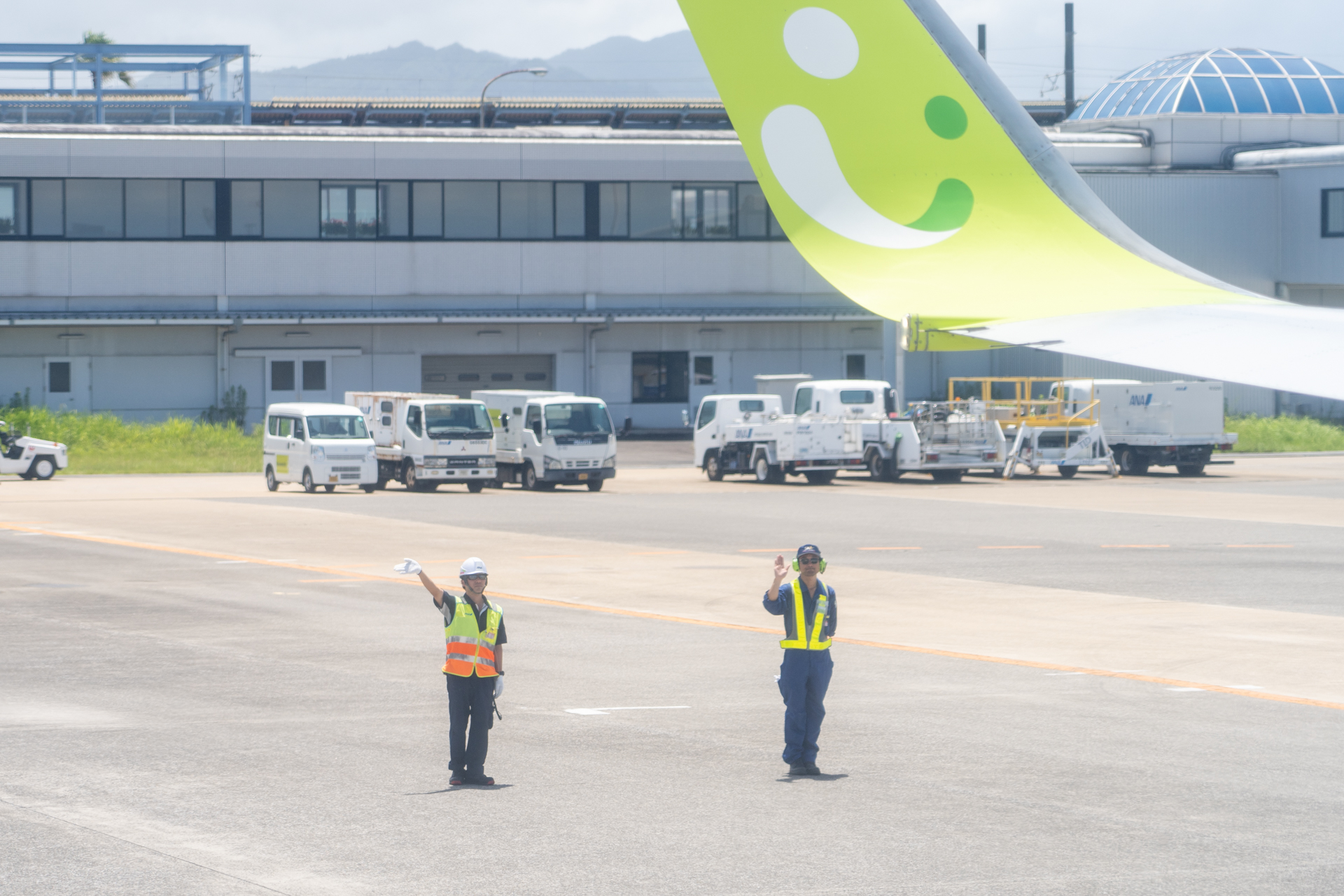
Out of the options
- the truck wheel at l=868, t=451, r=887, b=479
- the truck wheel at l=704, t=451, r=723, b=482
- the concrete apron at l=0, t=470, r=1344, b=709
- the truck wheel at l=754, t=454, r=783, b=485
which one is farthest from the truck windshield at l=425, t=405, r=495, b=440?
the truck wheel at l=868, t=451, r=887, b=479

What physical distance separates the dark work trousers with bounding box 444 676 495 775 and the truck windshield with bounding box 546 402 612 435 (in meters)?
33.2

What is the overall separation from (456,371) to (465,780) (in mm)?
54867

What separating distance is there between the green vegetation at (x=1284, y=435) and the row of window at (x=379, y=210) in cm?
2048

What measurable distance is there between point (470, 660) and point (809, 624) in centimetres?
261

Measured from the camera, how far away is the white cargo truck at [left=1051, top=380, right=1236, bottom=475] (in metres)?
50.4

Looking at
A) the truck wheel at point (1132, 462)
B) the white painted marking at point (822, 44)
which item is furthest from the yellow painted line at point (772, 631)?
the truck wheel at point (1132, 462)

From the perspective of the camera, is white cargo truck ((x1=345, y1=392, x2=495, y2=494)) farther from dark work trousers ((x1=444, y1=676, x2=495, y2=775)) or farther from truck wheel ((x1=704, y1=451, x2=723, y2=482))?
dark work trousers ((x1=444, y1=676, x2=495, y2=775))

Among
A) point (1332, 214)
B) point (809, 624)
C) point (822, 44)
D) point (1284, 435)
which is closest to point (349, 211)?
point (1284, 435)

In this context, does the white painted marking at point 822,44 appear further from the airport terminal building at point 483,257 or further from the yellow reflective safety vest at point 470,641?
the airport terminal building at point 483,257

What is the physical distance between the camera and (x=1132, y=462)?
A: 169 ft

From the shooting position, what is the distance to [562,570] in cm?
2662

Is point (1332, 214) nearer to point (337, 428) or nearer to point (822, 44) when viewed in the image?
point (337, 428)

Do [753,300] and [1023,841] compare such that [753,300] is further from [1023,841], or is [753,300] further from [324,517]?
[1023,841]

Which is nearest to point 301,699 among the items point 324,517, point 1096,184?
point 324,517
